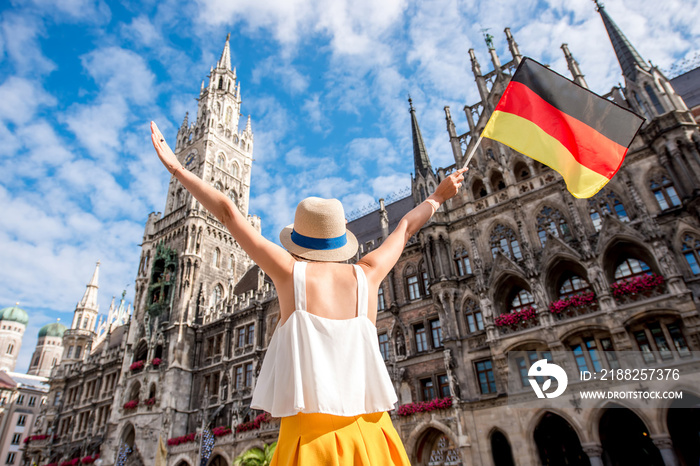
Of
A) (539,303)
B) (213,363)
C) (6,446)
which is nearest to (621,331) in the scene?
(539,303)

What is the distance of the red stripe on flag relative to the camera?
5754 millimetres

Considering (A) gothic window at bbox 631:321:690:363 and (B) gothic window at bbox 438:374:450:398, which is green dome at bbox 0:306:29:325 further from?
(A) gothic window at bbox 631:321:690:363

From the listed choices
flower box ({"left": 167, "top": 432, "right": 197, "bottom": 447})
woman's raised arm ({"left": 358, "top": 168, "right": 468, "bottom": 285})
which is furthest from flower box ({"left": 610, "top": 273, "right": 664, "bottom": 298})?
flower box ({"left": 167, "top": 432, "right": 197, "bottom": 447})

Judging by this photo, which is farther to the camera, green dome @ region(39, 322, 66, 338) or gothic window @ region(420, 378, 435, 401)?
green dome @ region(39, 322, 66, 338)

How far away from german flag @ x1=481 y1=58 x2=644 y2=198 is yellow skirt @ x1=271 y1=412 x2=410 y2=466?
4.55 meters

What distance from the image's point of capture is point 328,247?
2.78 metres

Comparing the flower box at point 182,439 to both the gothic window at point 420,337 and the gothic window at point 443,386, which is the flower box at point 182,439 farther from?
the gothic window at point 443,386

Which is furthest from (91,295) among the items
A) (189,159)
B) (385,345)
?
(385,345)

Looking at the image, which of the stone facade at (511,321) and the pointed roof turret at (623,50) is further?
the pointed roof turret at (623,50)

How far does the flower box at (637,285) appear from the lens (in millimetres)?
14516

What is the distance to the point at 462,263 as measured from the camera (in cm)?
2008

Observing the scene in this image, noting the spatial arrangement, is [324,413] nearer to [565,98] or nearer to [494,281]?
[565,98]

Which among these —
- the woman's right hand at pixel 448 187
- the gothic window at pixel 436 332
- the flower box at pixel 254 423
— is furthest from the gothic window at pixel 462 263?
the woman's right hand at pixel 448 187

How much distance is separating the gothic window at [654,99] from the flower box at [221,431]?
26.0 m
